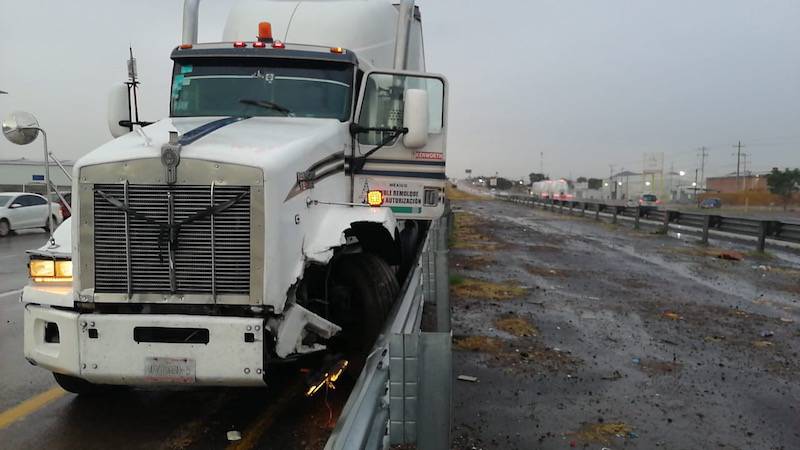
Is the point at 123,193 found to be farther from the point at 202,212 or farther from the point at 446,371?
Result: the point at 446,371

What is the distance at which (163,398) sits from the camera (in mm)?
4988

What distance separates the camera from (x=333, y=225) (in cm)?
488

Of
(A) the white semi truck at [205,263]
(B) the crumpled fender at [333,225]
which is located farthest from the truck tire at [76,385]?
(B) the crumpled fender at [333,225]

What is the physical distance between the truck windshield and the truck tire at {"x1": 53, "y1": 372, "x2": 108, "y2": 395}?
2.71m

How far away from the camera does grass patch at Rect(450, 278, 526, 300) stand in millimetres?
9383

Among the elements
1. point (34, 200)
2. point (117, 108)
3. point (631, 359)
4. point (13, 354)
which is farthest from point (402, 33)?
point (34, 200)

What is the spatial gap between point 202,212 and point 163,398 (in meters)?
2.03

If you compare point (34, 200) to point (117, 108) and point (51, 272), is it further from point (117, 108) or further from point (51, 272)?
point (51, 272)

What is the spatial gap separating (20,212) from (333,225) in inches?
768

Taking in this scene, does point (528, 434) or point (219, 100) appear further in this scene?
point (219, 100)

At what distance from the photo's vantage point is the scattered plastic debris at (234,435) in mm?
4209

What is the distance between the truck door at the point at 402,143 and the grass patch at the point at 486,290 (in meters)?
2.17

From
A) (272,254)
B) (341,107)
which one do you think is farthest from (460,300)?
(272,254)

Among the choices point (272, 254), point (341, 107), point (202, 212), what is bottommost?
point (272, 254)
